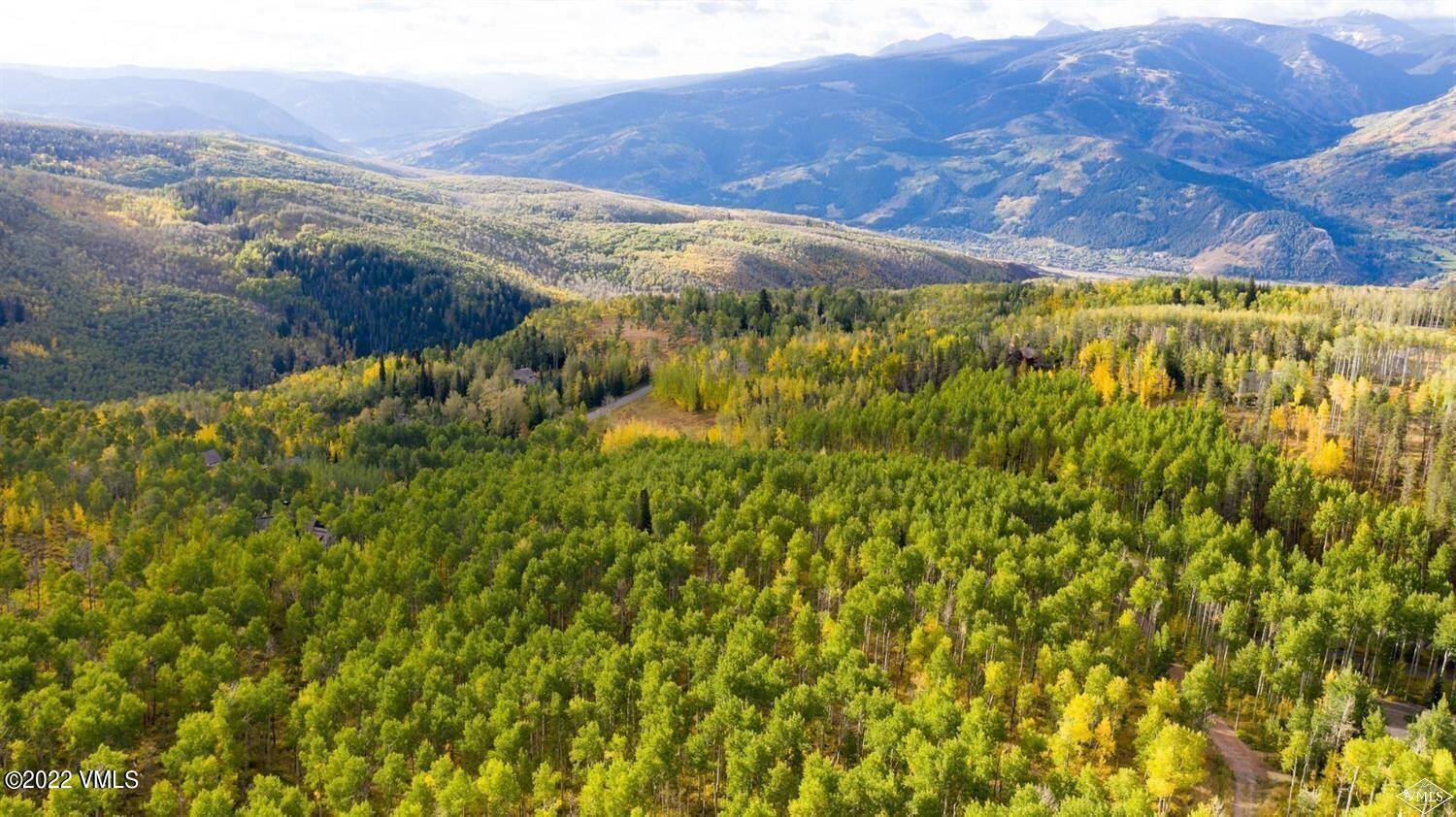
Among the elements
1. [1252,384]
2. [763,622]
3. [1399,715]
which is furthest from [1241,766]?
[1252,384]

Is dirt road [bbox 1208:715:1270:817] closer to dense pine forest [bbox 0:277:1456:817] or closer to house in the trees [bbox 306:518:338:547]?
dense pine forest [bbox 0:277:1456:817]

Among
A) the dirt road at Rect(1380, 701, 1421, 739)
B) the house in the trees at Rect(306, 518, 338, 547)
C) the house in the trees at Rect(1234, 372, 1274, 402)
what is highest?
the house in the trees at Rect(1234, 372, 1274, 402)

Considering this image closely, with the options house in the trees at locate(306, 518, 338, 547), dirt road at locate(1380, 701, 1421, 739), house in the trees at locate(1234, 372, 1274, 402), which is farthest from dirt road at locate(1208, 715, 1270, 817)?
house in the trees at locate(306, 518, 338, 547)

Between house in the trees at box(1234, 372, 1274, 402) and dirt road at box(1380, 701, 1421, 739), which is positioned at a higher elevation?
house in the trees at box(1234, 372, 1274, 402)

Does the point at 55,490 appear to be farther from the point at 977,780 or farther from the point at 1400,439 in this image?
the point at 1400,439

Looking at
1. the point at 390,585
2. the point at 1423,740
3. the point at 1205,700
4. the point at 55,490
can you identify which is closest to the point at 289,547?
the point at 390,585

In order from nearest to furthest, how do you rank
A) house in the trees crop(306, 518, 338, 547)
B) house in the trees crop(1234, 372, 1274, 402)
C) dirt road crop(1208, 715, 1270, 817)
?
dirt road crop(1208, 715, 1270, 817), house in the trees crop(306, 518, 338, 547), house in the trees crop(1234, 372, 1274, 402)

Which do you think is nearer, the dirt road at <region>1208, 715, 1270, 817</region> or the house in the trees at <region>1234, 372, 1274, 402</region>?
the dirt road at <region>1208, 715, 1270, 817</region>

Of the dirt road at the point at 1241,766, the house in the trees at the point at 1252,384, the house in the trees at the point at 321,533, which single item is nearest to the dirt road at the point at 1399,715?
the dirt road at the point at 1241,766
